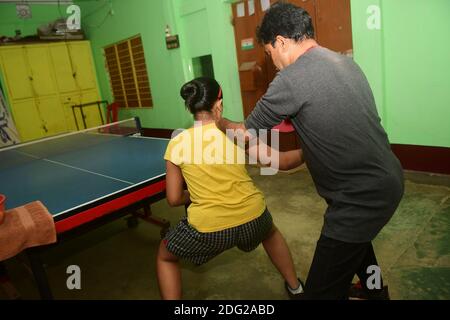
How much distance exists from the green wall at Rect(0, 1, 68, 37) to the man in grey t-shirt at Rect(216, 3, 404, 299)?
27.9 feet

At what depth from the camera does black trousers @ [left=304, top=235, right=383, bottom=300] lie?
133 cm

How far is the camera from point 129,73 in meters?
7.72

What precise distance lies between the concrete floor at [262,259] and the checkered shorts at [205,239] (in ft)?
2.01

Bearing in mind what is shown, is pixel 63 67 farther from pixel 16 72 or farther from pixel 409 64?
pixel 409 64

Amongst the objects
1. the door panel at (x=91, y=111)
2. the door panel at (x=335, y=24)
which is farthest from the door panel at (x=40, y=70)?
the door panel at (x=335, y=24)

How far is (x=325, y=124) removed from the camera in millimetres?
1221

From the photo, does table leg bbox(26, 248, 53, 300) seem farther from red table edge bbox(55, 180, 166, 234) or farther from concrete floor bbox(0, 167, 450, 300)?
concrete floor bbox(0, 167, 450, 300)

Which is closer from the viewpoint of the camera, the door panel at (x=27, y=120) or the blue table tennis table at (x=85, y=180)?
the blue table tennis table at (x=85, y=180)

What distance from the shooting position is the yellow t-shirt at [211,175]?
1739 mm

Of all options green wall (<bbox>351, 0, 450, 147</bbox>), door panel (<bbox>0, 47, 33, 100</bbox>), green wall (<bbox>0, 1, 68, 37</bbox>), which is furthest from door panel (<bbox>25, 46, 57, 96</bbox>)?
green wall (<bbox>351, 0, 450, 147</bbox>)

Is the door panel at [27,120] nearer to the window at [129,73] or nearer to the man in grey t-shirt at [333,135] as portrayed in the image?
the window at [129,73]

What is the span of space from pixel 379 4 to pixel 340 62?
2.78m

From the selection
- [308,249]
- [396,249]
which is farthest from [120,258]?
[396,249]
